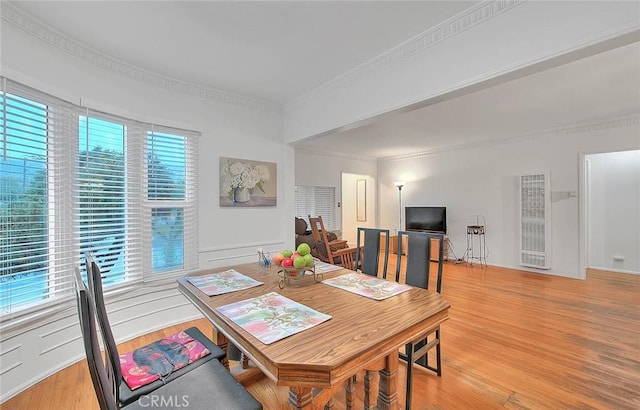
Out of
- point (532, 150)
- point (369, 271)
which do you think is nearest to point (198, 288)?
point (369, 271)

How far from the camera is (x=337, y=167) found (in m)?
6.92

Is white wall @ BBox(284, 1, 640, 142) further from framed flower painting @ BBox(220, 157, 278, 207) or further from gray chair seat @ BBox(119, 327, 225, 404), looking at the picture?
gray chair seat @ BBox(119, 327, 225, 404)

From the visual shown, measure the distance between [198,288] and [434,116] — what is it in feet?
12.7

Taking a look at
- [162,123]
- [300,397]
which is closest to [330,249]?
Answer: [162,123]

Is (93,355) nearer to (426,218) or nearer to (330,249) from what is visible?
(330,249)

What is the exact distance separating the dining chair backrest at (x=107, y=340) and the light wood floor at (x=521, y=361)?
1.00 meters

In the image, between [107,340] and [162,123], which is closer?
[107,340]

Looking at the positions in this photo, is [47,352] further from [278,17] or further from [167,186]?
[278,17]

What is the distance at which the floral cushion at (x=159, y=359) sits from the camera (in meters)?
1.27

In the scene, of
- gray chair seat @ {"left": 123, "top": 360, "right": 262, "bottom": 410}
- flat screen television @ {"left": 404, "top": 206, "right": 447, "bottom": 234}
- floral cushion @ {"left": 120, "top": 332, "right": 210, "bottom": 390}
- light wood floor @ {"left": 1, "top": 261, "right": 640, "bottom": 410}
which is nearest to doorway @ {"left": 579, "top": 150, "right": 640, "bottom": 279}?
light wood floor @ {"left": 1, "top": 261, "right": 640, "bottom": 410}

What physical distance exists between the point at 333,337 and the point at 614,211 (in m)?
6.98

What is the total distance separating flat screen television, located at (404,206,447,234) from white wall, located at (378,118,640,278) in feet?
0.74

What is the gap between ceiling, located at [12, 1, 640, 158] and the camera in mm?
1833

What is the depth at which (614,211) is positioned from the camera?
5.22m
